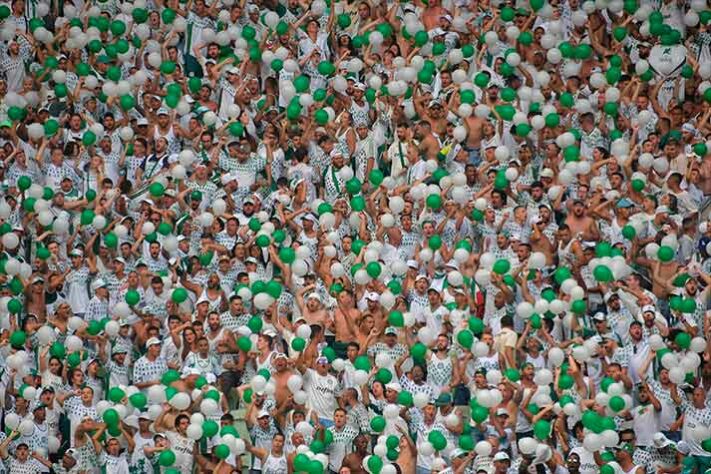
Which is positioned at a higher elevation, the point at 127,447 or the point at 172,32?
the point at 172,32

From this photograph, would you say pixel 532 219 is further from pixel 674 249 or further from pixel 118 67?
pixel 118 67

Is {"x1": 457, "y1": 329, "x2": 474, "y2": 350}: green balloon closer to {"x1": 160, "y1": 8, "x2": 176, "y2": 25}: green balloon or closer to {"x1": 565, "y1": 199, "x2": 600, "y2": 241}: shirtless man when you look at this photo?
{"x1": 565, "y1": 199, "x2": 600, "y2": 241}: shirtless man

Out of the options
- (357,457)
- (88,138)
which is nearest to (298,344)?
(357,457)

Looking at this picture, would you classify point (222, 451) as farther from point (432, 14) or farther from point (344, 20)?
point (432, 14)

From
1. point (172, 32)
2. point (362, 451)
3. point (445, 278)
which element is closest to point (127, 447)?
point (362, 451)

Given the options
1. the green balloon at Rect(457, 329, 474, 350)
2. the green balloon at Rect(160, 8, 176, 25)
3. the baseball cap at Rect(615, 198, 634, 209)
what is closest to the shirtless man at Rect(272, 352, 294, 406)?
the green balloon at Rect(457, 329, 474, 350)
